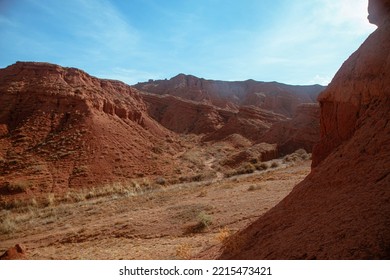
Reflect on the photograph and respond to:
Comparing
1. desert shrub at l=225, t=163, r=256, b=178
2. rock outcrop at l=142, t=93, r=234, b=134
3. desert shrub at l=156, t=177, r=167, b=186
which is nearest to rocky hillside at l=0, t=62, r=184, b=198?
desert shrub at l=156, t=177, r=167, b=186

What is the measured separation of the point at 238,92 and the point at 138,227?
267 ft

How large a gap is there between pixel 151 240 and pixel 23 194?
12964 millimetres

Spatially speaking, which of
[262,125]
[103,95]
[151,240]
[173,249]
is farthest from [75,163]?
[262,125]

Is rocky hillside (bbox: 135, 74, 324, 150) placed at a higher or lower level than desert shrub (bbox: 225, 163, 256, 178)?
higher

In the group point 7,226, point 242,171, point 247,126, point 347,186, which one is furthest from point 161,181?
point 247,126

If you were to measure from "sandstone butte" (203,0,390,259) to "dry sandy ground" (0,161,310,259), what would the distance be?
5.25 ft

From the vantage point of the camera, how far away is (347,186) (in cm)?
470

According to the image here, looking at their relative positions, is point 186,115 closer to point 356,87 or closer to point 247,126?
point 247,126

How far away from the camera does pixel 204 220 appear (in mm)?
10320

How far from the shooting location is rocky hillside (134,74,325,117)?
74.5m

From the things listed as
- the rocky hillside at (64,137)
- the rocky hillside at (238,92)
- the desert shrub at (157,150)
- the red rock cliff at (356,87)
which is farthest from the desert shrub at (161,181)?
the rocky hillside at (238,92)

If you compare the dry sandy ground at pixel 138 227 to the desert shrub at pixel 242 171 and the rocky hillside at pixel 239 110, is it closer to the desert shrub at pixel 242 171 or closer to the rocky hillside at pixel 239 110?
the desert shrub at pixel 242 171

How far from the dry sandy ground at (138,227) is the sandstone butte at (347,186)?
160 cm

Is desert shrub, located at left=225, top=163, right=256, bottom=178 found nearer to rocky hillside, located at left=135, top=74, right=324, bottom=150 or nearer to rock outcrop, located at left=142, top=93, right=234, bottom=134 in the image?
rocky hillside, located at left=135, top=74, right=324, bottom=150
